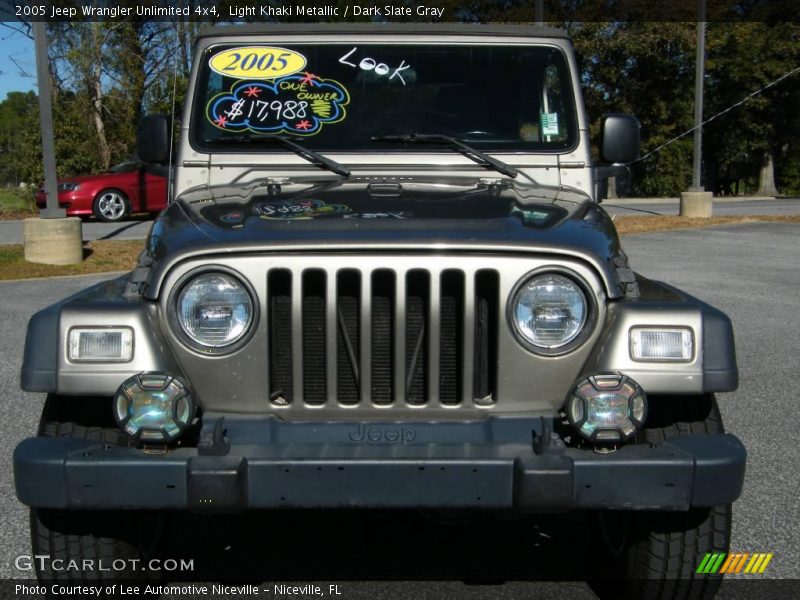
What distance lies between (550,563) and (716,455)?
4.02ft

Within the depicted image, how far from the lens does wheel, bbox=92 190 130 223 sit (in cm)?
1995

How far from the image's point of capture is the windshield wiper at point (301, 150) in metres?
4.09

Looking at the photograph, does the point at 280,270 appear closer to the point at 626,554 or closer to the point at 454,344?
the point at 454,344

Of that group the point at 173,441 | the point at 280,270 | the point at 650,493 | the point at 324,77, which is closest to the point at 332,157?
the point at 324,77

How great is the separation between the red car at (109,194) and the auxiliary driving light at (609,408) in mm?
17768

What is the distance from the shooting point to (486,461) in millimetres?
2713

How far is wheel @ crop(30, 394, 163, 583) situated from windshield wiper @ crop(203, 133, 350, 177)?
4.79 ft

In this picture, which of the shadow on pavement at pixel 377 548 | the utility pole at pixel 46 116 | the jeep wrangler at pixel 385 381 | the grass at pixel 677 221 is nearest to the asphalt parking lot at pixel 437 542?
the shadow on pavement at pixel 377 548

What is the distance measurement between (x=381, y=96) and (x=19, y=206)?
2335 centimetres

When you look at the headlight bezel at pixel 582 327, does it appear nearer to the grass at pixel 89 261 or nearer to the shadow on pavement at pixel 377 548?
the shadow on pavement at pixel 377 548

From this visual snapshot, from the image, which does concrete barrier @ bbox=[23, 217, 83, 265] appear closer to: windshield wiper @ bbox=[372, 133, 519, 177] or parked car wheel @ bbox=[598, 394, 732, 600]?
windshield wiper @ bbox=[372, 133, 519, 177]

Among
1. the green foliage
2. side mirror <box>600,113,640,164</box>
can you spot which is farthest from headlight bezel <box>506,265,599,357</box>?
the green foliage

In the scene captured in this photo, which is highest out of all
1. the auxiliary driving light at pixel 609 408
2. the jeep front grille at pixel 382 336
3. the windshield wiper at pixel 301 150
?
the windshield wiper at pixel 301 150

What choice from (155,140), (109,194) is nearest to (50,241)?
(109,194)
